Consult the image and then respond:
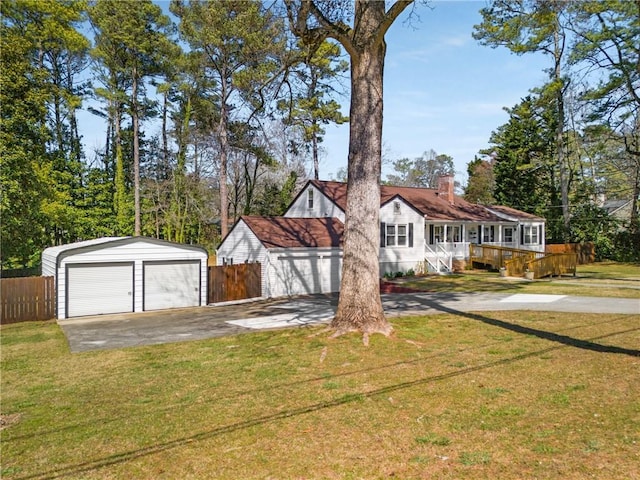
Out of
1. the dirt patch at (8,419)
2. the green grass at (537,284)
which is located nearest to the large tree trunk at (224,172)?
the green grass at (537,284)

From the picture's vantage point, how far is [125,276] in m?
17.1

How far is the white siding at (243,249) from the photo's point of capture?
20547 millimetres

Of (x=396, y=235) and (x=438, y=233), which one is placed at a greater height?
(x=438, y=233)

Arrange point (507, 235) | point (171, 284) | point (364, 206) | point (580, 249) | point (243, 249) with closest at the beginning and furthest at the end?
point (364, 206)
point (171, 284)
point (243, 249)
point (507, 235)
point (580, 249)

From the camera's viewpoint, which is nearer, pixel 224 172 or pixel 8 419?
pixel 8 419

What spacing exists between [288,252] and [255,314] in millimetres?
5681

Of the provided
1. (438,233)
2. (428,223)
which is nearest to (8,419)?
(428,223)

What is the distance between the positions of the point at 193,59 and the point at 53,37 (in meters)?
10.3

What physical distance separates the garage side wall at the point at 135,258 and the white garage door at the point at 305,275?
3443 mm

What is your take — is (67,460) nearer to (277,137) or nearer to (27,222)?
(27,222)

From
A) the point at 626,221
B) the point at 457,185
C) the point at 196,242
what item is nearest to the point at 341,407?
the point at 196,242

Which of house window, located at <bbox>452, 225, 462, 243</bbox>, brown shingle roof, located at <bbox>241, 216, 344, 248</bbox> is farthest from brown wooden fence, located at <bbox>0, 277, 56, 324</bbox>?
house window, located at <bbox>452, 225, 462, 243</bbox>

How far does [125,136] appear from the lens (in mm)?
36719

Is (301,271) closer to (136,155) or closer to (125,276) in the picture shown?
(125,276)
